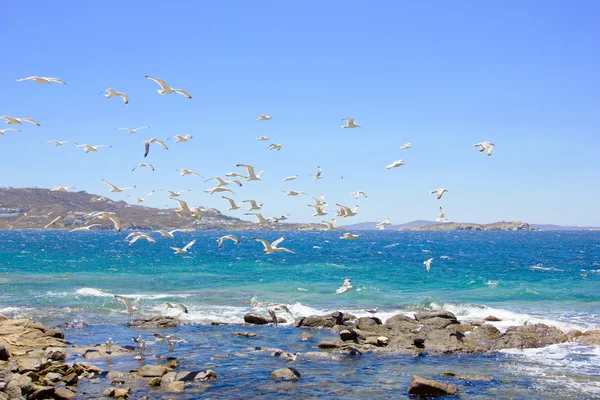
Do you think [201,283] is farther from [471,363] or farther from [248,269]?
[471,363]

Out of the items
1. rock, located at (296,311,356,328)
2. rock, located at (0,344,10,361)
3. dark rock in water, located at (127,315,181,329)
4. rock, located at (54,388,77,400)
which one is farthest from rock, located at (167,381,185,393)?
rock, located at (296,311,356,328)

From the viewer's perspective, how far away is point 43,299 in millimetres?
36719

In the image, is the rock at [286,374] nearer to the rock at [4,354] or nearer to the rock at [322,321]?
the rock at [322,321]

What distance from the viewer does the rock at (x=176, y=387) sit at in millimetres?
16641

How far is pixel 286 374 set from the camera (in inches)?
717

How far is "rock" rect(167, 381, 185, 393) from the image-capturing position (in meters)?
16.6

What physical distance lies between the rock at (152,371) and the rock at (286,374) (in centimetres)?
342

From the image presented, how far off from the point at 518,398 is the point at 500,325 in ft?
40.2

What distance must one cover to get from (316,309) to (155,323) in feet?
33.5

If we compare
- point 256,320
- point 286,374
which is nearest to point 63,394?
point 286,374

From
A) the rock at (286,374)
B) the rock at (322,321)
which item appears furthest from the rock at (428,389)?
the rock at (322,321)

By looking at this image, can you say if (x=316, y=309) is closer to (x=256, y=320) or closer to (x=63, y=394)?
(x=256, y=320)

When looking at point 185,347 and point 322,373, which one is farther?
point 185,347

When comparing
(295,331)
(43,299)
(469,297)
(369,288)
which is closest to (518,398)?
(295,331)
